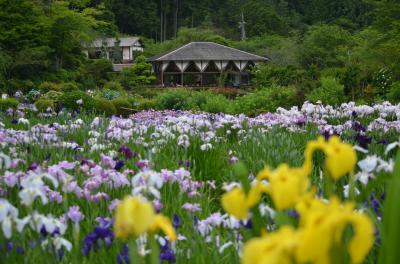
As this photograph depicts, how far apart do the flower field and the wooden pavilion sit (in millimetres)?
35967

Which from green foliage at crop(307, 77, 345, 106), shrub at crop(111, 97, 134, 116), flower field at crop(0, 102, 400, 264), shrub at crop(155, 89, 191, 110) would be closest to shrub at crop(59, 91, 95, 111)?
shrub at crop(111, 97, 134, 116)

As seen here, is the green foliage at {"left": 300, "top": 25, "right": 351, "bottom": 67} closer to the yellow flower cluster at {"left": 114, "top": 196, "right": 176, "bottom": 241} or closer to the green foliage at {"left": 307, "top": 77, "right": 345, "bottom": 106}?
the green foliage at {"left": 307, "top": 77, "right": 345, "bottom": 106}

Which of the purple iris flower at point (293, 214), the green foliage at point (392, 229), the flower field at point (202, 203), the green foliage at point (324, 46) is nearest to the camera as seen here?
the flower field at point (202, 203)

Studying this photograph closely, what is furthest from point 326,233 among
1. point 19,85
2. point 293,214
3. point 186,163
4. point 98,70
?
point 98,70

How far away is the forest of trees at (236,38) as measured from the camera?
17.6 m

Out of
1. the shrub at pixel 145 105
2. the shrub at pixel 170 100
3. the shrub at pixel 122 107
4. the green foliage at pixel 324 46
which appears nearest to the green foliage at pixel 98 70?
the shrub at pixel 145 105

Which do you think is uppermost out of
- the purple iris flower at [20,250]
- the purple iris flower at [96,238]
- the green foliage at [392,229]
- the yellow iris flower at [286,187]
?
the yellow iris flower at [286,187]

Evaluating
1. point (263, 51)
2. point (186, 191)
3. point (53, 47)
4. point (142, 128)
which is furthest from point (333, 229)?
point (263, 51)

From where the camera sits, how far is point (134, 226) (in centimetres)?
82

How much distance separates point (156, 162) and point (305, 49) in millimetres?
35953

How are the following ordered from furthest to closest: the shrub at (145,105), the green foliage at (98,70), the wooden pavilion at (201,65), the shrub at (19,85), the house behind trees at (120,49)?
the house behind trees at (120,49), the wooden pavilion at (201,65), the green foliage at (98,70), the shrub at (19,85), the shrub at (145,105)

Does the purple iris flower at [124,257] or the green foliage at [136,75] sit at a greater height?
the purple iris flower at [124,257]

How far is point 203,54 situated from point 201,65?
99 centimetres

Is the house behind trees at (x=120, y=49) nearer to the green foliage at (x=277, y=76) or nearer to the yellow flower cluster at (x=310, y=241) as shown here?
the green foliage at (x=277, y=76)
